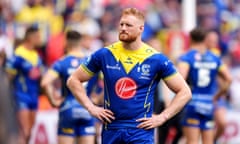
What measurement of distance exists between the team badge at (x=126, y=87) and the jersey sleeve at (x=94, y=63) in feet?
1.19

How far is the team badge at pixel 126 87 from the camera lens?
717cm

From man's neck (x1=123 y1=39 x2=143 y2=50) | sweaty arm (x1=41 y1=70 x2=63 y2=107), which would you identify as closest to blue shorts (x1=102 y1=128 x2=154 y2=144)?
man's neck (x1=123 y1=39 x2=143 y2=50)

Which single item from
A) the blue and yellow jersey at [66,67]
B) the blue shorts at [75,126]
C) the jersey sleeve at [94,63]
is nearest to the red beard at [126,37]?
the jersey sleeve at [94,63]

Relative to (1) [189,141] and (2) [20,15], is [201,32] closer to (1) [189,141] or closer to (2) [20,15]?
(1) [189,141]

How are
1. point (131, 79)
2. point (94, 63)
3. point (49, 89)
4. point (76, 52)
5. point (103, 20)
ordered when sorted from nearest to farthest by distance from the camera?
point (131, 79) → point (94, 63) → point (76, 52) → point (49, 89) → point (103, 20)

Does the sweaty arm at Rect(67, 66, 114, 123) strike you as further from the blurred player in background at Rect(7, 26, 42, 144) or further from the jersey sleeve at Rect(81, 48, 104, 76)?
the blurred player in background at Rect(7, 26, 42, 144)

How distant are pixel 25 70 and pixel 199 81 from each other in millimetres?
3740

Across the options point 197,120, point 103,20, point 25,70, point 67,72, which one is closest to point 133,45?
point 67,72

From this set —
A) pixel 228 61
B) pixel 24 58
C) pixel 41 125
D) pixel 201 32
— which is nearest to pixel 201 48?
pixel 201 32

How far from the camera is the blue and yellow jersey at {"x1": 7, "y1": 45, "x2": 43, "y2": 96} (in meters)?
13.3

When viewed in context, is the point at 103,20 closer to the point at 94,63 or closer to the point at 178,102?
the point at 94,63

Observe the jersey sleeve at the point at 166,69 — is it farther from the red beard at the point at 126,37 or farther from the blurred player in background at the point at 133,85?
the red beard at the point at 126,37

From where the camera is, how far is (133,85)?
718 centimetres

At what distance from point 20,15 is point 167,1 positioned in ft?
12.3
